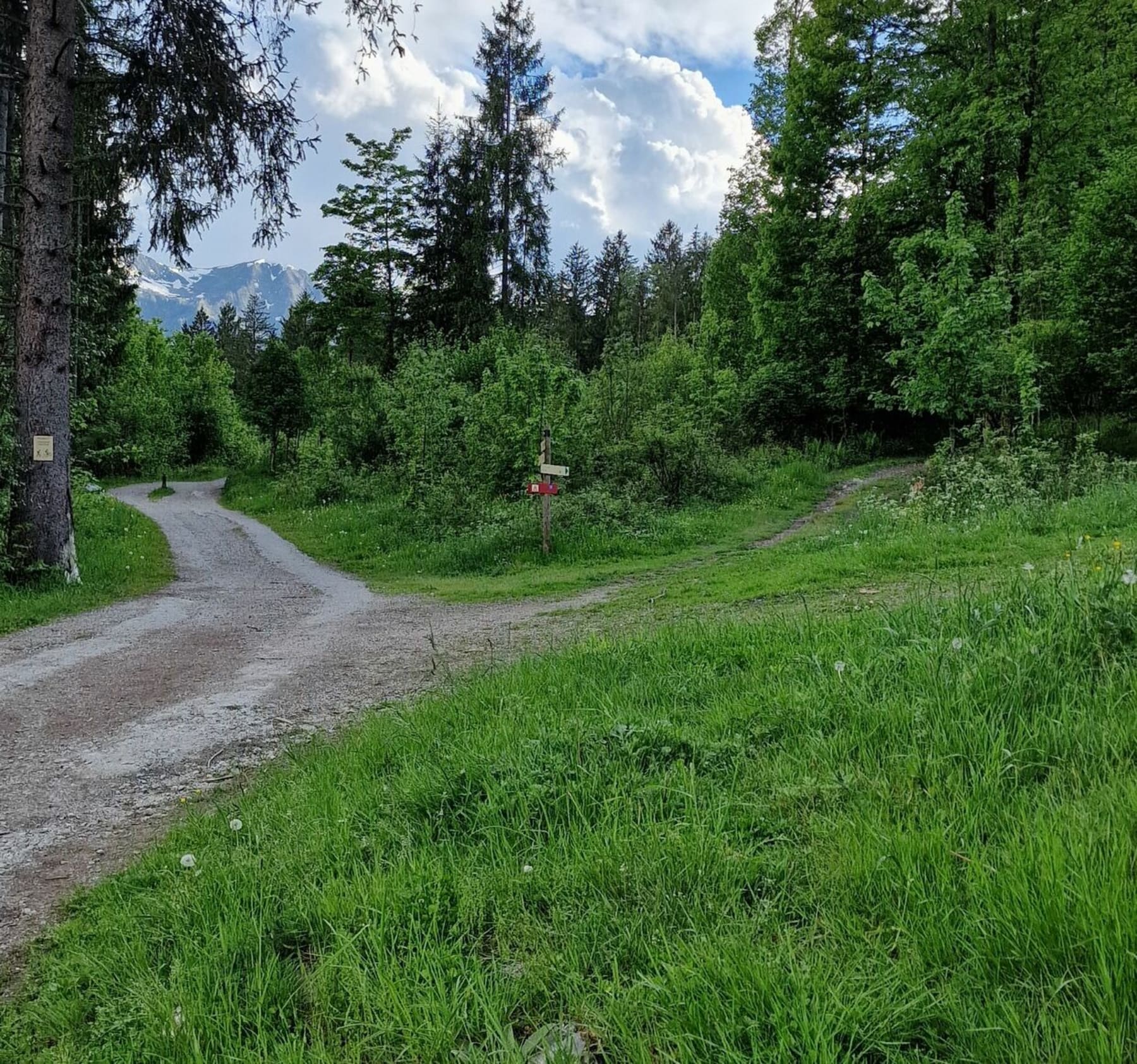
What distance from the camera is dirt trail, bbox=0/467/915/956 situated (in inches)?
139

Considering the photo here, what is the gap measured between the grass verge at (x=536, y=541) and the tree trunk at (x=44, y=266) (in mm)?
5063

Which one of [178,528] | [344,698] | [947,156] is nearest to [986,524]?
[344,698]

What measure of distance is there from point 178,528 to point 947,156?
26034 mm

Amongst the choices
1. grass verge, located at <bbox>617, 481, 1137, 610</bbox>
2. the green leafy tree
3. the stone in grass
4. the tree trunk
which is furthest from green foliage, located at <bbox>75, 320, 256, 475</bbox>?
the stone in grass

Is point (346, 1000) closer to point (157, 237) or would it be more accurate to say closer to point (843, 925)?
point (843, 925)

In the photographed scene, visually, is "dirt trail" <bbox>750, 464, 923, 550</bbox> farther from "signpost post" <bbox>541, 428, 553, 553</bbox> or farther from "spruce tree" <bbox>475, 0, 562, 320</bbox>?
"spruce tree" <bbox>475, 0, 562, 320</bbox>

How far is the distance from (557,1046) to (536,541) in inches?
468

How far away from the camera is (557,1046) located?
5.35ft

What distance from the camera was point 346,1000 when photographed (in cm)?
198

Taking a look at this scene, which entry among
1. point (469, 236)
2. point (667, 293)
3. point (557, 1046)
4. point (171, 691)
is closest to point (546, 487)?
point (171, 691)

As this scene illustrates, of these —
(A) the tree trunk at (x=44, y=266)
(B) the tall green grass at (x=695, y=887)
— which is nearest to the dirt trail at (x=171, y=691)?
(B) the tall green grass at (x=695, y=887)

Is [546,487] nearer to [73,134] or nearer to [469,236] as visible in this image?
[73,134]

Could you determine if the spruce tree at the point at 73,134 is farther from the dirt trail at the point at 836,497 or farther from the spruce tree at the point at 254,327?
the spruce tree at the point at 254,327

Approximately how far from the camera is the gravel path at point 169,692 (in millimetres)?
3525
